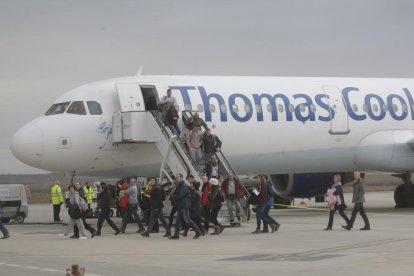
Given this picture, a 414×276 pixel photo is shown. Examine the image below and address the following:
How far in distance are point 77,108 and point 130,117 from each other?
1871mm

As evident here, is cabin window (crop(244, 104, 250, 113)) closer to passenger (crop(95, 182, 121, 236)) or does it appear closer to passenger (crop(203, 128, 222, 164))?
passenger (crop(203, 128, 222, 164))

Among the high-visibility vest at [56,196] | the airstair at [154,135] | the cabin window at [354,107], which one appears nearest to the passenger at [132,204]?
the airstair at [154,135]

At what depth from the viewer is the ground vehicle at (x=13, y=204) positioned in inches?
1265

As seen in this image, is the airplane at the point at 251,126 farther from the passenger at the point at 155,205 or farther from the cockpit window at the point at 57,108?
the passenger at the point at 155,205

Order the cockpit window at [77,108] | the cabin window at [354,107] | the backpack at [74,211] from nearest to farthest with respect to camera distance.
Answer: the backpack at [74,211], the cockpit window at [77,108], the cabin window at [354,107]

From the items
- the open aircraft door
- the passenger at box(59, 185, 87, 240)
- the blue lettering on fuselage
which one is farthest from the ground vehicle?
the passenger at box(59, 185, 87, 240)

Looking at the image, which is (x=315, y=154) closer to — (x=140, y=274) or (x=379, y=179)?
(x=140, y=274)

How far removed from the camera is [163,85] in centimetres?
2769

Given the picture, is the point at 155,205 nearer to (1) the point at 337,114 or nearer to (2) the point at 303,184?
(1) the point at 337,114

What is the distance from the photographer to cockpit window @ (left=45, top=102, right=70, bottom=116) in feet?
88.5

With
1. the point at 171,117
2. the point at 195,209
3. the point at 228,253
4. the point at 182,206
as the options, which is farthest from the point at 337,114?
the point at 228,253

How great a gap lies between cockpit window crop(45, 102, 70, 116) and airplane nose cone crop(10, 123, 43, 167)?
116 cm

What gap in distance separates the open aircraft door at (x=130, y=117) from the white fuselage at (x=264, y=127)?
0.83 ft

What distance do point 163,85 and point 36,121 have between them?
13.8ft
